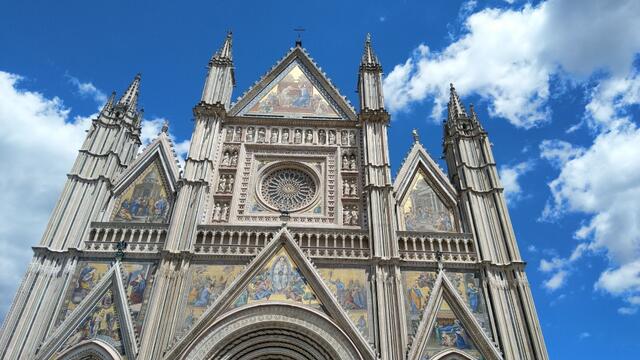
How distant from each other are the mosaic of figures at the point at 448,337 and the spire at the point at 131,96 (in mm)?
16073

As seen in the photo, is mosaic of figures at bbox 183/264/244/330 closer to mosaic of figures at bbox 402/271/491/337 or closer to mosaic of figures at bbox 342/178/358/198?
mosaic of figures at bbox 342/178/358/198

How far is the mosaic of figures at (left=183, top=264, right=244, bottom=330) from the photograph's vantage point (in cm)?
1462

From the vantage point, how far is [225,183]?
18406mm

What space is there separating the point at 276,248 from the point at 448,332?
6526 millimetres

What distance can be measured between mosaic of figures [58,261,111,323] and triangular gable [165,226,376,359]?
391 centimetres

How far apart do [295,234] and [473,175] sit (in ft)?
25.8

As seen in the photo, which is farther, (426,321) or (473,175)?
(473,175)

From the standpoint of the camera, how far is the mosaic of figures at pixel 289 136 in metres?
19.8

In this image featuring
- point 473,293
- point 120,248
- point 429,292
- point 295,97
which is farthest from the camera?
point 295,97

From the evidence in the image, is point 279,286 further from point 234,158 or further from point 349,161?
point 349,161

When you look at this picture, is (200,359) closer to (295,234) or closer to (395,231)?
(295,234)

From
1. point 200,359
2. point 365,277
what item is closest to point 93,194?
point 200,359

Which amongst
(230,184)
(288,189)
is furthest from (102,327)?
(288,189)

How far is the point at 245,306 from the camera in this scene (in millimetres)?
14633
